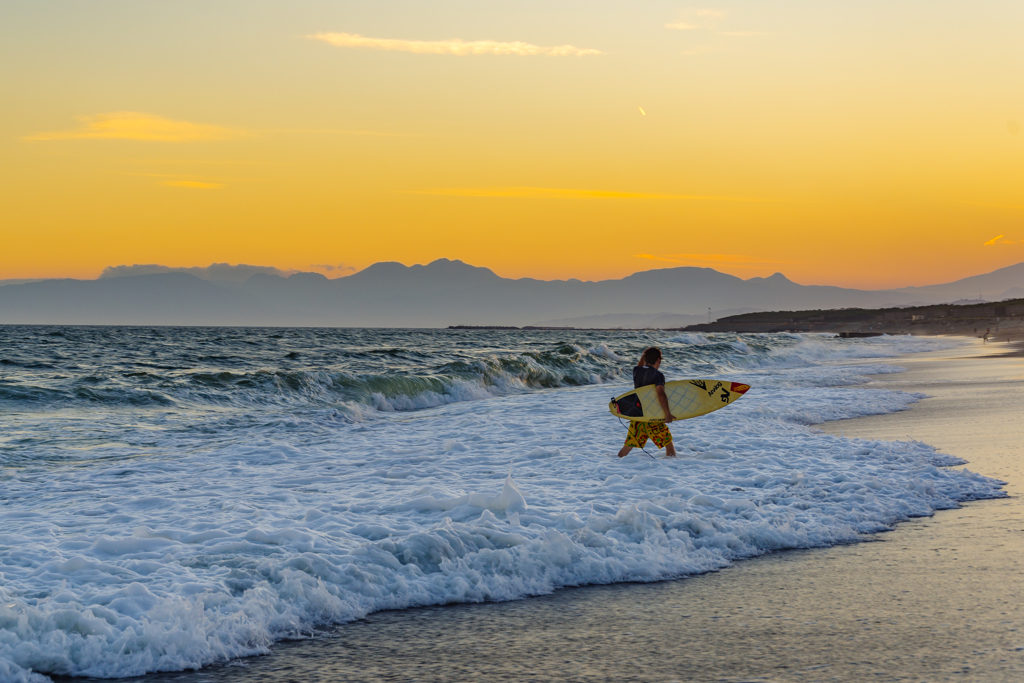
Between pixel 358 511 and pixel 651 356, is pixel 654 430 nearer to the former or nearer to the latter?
pixel 651 356

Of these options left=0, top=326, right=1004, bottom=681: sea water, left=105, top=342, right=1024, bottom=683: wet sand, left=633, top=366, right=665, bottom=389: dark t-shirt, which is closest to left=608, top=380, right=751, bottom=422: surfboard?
left=633, top=366, right=665, bottom=389: dark t-shirt

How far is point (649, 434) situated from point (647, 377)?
2.81ft

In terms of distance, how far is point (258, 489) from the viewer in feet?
30.8

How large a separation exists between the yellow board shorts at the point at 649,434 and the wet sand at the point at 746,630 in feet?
14.3

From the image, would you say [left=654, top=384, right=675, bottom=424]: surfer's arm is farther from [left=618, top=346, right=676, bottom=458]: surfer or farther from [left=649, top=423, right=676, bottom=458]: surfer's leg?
[left=649, top=423, right=676, bottom=458]: surfer's leg

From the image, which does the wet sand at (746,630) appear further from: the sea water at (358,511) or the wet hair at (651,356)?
the wet hair at (651,356)

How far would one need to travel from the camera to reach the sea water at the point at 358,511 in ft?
17.5

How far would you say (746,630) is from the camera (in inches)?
198

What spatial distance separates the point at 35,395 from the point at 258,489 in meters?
13.3

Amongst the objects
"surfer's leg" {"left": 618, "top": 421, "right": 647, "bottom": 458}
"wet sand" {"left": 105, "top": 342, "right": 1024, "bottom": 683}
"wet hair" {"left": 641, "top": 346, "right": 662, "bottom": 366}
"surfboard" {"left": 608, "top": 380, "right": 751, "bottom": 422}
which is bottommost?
"wet sand" {"left": 105, "top": 342, "right": 1024, "bottom": 683}

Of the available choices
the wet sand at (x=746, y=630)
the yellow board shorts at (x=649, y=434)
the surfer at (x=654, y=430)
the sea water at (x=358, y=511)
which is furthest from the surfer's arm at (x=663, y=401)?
the wet sand at (x=746, y=630)

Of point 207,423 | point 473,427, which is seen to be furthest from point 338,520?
point 207,423

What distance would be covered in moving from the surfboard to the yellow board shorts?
0.39 feet

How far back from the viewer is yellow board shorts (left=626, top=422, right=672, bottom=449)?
37.6 feet
